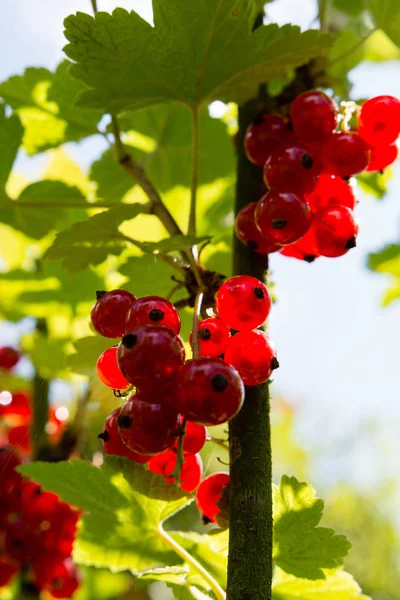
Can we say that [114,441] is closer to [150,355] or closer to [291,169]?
[150,355]

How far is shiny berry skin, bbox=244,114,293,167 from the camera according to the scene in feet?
4.64

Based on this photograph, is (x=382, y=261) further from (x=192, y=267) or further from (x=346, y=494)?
(x=346, y=494)

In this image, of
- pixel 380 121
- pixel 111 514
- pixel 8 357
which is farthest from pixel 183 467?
pixel 8 357

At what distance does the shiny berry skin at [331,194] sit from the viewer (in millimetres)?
1407

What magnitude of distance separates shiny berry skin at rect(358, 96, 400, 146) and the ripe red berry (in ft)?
2.48

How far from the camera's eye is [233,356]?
110 centimetres

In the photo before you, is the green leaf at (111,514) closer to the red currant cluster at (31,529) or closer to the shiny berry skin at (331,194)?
the shiny berry skin at (331,194)

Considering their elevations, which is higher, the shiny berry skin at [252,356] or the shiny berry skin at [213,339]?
the shiny berry skin at [213,339]

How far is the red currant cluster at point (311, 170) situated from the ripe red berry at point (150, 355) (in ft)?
1.22

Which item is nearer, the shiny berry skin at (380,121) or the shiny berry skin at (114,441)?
the shiny berry skin at (114,441)

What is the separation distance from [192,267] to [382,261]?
1144mm

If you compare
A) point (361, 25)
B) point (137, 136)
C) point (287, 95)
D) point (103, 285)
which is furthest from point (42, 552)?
point (361, 25)

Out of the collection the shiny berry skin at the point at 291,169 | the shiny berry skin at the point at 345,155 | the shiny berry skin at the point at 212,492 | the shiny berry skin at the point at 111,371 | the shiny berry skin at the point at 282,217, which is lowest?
the shiny berry skin at the point at 212,492

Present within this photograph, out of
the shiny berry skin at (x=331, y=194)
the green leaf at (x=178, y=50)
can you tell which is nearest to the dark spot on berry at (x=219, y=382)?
the shiny berry skin at (x=331, y=194)
